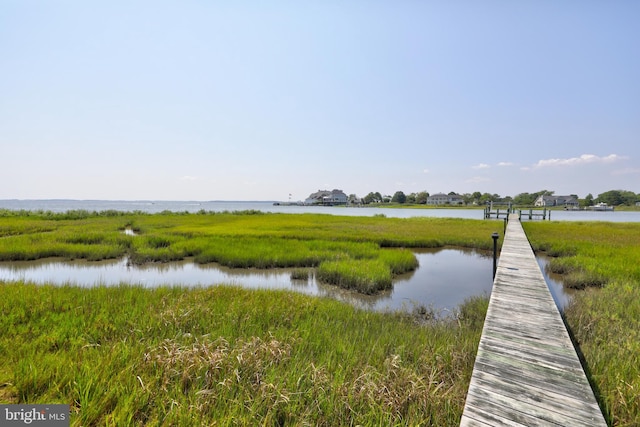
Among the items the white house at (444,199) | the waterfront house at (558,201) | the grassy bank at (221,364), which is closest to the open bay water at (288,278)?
the grassy bank at (221,364)

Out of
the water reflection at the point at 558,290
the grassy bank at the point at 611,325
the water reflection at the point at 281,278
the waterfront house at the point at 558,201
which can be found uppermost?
the waterfront house at the point at 558,201

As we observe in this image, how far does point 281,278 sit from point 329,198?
4792 inches

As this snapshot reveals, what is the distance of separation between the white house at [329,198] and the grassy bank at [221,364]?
403ft

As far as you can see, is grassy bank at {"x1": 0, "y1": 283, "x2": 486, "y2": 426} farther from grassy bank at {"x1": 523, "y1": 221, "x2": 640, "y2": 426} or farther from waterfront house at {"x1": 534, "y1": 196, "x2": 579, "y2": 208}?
waterfront house at {"x1": 534, "y1": 196, "x2": 579, "y2": 208}

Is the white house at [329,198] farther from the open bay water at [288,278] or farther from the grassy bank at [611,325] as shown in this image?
the grassy bank at [611,325]

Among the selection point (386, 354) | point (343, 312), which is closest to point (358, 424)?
point (386, 354)

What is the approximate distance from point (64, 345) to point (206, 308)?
2.15 meters

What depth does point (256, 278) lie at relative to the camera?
36.3ft

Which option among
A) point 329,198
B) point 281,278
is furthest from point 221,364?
point 329,198

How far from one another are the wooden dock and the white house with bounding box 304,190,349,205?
124m

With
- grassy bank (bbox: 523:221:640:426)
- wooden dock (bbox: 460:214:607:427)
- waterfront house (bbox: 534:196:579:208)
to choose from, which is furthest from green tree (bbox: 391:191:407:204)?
wooden dock (bbox: 460:214:607:427)

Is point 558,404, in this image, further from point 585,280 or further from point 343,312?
point 585,280

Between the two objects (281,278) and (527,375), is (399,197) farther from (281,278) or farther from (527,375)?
(527,375)

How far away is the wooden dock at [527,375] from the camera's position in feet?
7.63
